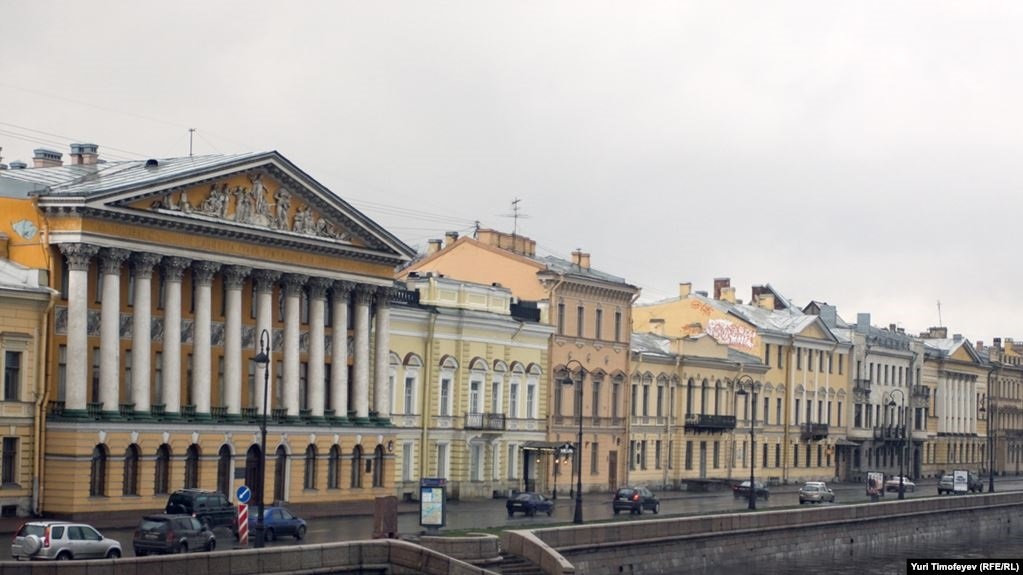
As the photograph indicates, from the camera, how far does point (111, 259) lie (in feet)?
180

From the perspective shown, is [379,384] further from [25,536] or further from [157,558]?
[157,558]

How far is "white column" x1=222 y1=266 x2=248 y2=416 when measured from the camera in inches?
2378

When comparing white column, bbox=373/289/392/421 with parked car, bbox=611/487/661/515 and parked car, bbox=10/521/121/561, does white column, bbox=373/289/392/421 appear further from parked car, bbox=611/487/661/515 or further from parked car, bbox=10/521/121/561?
parked car, bbox=10/521/121/561

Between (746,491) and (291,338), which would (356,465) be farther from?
(746,491)

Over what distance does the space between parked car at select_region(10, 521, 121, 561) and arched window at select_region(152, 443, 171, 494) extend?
16.4m

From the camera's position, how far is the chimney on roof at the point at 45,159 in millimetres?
61500

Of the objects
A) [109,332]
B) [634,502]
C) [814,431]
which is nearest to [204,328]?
[109,332]

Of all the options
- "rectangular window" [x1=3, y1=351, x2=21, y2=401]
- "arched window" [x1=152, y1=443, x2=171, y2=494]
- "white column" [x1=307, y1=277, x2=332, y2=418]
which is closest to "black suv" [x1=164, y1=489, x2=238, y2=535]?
"arched window" [x1=152, y1=443, x2=171, y2=494]

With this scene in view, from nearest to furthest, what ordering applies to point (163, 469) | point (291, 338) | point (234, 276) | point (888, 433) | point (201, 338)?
point (163, 469) → point (201, 338) → point (234, 276) → point (291, 338) → point (888, 433)

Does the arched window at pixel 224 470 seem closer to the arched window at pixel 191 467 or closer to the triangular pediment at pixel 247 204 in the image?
the arched window at pixel 191 467

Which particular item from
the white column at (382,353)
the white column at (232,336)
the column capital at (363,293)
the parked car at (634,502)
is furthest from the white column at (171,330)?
the parked car at (634,502)

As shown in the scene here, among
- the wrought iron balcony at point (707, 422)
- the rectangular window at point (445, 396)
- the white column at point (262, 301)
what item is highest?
the white column at point (262, 301)

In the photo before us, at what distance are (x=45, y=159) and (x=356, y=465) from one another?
16.3 m

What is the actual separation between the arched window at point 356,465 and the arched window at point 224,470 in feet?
23.1
